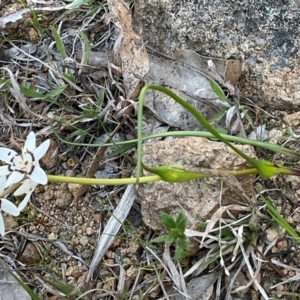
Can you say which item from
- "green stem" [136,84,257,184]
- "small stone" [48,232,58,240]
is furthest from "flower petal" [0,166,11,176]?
"small stone" [48,232,58,240]

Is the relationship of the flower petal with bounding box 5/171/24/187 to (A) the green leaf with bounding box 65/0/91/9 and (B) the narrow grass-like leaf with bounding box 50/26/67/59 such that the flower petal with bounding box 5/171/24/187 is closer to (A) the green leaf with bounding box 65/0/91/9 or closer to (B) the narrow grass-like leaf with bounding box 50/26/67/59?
(B) the narrow grass-like leaf with bounding box 50/26/67/59

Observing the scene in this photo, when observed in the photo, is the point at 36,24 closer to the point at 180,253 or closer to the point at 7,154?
the point at 7,154

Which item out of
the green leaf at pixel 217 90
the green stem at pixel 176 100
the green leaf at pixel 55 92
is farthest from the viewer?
the green leaf at pixel 55 92

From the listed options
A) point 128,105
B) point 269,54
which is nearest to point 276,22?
point 269,54

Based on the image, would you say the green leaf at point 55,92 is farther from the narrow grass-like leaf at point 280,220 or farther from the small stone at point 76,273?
the narrow grass-like leaf at point 280,220

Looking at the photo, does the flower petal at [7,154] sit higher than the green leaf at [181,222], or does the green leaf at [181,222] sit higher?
the flower petal at [7,154]

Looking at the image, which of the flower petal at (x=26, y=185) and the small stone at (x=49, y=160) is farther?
the small stone at (x=49, y=160)

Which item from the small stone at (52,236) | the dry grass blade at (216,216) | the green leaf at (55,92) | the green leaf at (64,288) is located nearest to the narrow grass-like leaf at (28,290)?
the green leaf at (64,288)
